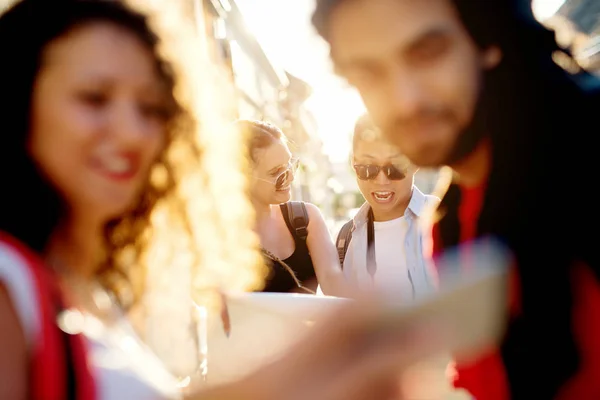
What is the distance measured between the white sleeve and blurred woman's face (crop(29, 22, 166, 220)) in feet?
0.76

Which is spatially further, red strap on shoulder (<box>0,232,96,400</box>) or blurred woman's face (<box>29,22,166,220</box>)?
blurred woman's face (<box>29,22,166,220</box>)

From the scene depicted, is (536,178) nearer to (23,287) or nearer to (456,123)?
(456,123)

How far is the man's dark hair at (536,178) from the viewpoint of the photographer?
0.73 meters

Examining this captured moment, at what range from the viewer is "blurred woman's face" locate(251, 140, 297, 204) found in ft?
6.68

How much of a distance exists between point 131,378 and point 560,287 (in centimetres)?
79

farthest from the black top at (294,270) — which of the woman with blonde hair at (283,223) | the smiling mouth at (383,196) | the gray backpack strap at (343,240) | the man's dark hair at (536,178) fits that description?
the man's dark hair at (536,178)

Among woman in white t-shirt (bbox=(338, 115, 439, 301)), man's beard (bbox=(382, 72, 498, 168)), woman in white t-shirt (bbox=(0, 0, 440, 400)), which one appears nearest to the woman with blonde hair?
woman in white t-shirt (bbox=(338, 115, 439, 301))

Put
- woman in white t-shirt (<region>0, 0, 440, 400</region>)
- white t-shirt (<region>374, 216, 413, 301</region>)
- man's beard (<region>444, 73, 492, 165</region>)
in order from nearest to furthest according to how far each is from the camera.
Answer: woman in white t-shirt (<region>0, 0, 440, 400</region>) < man's beard (<region>444, 73, 492, 165</region>) < white t-shirt (<region>374, 216, 413, 301</region>)

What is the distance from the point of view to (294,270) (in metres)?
1.99

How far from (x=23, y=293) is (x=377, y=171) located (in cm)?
177

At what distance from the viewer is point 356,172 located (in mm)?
2229

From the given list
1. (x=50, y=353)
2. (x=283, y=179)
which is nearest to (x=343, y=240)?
(x=283, y=179)

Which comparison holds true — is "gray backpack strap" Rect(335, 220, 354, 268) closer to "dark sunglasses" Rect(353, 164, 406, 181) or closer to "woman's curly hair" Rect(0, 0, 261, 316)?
"dark sunglasses" Rect(353, 164, 406, 181)

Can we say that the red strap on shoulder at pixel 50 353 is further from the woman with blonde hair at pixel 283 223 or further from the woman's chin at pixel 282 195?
the woman's chin at pixel 282 195
